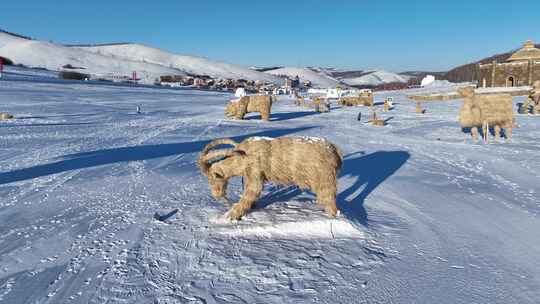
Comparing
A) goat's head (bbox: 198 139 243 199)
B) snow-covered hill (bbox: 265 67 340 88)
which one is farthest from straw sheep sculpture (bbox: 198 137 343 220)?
snow-covered hill (bbox: 265 67 340 88)

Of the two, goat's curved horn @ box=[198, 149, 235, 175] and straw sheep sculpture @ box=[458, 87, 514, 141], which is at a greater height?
straw sheep sculpture @ box=[458, 87, 514, 141]

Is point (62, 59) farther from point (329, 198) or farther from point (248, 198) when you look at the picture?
point (329, 198)

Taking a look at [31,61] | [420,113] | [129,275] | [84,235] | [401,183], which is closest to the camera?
[129,275]

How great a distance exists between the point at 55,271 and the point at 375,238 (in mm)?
5014

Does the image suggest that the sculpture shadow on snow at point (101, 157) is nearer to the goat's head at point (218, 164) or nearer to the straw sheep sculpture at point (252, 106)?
the goat's head at point (218, 164)

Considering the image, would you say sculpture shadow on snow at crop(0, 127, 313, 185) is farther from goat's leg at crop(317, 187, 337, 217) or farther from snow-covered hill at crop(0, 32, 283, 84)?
snow-covered hill at crop(0, 32, 283, 84)

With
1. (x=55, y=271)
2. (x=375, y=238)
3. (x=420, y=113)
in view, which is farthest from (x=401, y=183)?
(x=420, y=113)

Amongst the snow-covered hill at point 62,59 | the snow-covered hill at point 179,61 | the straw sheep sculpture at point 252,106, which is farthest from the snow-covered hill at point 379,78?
the straw sheep sculpture at point 252,106

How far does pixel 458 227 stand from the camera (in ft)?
22.4

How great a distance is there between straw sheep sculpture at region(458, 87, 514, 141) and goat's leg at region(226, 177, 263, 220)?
41.0ft

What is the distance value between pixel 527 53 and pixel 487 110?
114ft

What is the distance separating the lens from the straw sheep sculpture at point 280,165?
629 centimetres

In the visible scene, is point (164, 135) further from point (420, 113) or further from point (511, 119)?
point (420, 113)

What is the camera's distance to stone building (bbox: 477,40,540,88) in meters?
39.8
